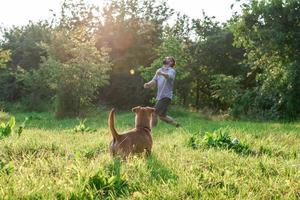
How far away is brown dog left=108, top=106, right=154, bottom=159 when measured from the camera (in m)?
6.00

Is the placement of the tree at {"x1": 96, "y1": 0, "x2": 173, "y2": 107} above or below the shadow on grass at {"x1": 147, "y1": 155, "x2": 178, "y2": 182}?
above

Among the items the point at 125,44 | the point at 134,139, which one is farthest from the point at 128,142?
the point at 125,44

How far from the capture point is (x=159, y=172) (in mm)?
4891

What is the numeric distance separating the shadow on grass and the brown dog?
51 cm

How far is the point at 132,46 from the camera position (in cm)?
2723

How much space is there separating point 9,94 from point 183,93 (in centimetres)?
1386

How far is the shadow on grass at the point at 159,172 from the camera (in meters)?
4.56

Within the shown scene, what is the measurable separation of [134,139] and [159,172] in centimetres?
137

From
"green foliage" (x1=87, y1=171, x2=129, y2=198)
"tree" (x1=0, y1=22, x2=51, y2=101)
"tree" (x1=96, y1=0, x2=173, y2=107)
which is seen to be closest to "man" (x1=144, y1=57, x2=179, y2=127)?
"green foliage" (x1=87, y1=171, x2=129, y2=198)

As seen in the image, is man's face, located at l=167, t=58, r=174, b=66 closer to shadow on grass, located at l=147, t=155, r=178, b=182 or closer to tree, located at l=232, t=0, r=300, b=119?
shadow on grass, located at l=147, t=155, r=178, b=182

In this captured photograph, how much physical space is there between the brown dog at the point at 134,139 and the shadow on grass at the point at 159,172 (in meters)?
0.51

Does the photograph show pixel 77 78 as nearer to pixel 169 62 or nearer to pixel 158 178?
pixel 169 62

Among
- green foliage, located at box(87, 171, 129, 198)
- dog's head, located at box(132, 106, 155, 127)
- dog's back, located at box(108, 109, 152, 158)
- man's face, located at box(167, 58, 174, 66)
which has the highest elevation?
man's face, located at box(167, 58, 174, 66)

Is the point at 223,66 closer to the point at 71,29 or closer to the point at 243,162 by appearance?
the point at 71,29
